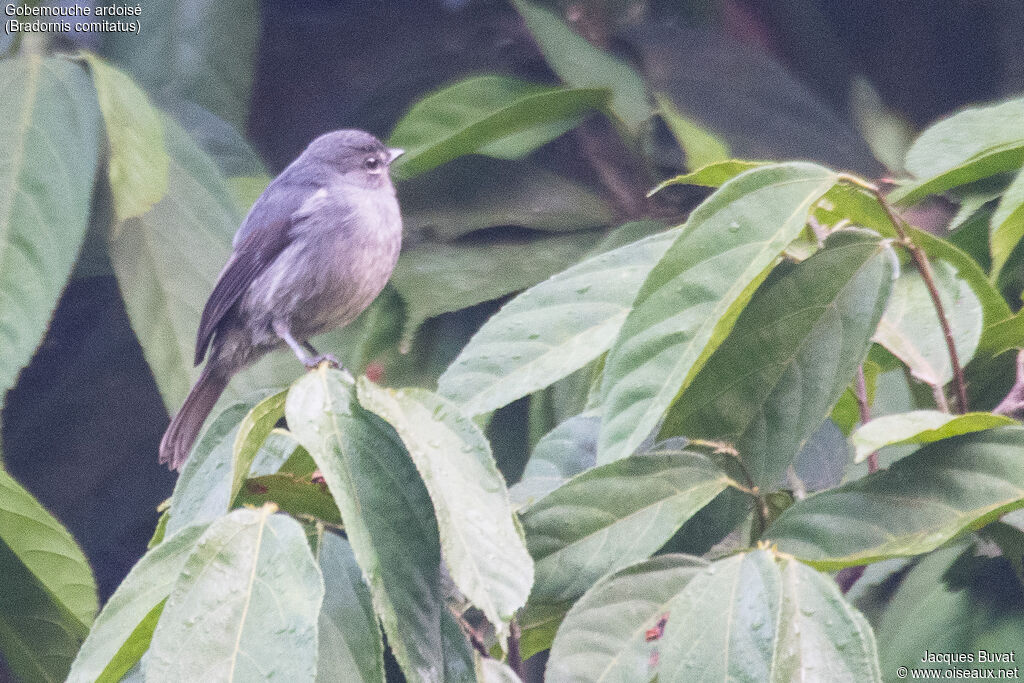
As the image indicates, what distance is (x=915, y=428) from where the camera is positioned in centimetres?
47

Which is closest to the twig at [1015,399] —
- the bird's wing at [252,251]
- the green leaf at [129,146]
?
the bird's wing at [252,251]

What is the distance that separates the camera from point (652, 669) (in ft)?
1.64

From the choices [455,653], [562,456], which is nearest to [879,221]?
[562,456]

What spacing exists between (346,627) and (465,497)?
90 millimetres

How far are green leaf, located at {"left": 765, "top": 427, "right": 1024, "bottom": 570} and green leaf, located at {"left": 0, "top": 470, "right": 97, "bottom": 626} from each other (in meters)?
0.59

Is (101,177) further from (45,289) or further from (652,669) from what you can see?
(652,669)

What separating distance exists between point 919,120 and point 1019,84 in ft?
0.50

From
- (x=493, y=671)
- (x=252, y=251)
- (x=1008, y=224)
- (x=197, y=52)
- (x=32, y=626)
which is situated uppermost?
(x=197, y=52)

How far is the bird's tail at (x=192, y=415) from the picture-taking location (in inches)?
42.6

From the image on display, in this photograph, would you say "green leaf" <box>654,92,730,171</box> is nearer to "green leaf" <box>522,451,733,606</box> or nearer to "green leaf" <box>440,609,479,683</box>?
"green leaf" <box>522,451,733,606</box>

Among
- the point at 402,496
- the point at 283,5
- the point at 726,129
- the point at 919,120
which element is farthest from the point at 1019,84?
the point at 402,496

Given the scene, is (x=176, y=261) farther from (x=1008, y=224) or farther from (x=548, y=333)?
(x=1008, y=224)

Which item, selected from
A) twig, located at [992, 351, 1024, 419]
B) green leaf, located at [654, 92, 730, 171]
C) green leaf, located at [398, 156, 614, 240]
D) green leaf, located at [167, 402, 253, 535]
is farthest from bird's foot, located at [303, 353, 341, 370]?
green leaf, located at [654, 92, 730, 171]

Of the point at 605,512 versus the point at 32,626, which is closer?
the point at 605,512
